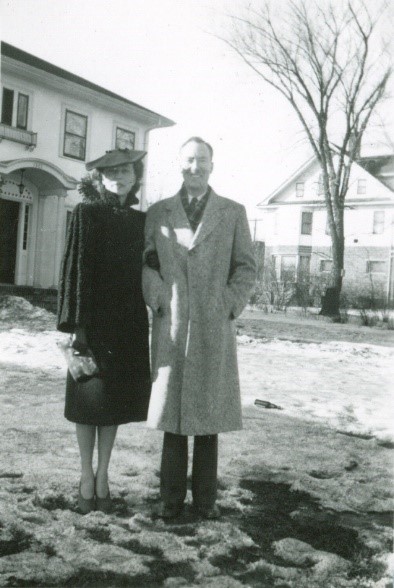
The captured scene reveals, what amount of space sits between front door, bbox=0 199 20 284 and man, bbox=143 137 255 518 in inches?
452

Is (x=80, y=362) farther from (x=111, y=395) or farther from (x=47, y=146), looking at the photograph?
(x=47, y=146)

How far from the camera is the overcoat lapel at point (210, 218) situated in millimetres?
2874

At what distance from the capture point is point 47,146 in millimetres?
13953

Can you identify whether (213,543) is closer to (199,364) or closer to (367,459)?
(199,364)

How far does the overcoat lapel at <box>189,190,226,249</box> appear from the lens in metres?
2.87

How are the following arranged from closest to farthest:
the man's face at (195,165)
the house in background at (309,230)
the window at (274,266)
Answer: the man's face at (195,165), the window at (274,266), the house in background at (309,230)

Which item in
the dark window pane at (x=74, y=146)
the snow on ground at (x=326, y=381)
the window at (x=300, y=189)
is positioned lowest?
the snow on ground at (x=326, y=381)

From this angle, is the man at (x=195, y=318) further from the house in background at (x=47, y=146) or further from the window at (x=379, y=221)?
the window at (x=379, y=221)

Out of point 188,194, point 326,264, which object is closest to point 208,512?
point 188,194

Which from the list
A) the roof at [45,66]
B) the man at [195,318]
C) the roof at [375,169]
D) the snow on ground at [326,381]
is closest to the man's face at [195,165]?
the man at [195,318]

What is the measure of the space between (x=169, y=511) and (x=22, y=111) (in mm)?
12439

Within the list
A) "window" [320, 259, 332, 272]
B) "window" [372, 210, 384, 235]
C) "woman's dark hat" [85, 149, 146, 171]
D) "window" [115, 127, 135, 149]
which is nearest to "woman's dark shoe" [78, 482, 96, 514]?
"woman's dark hat" [85, 149, 146, 171]

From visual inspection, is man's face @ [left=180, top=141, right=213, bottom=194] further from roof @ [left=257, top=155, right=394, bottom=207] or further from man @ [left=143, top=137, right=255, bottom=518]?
roof @ [left=257, top=155, right=394, bottom=207]

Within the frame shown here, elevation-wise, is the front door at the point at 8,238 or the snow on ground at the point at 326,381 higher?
the front door at the point at 8,238
